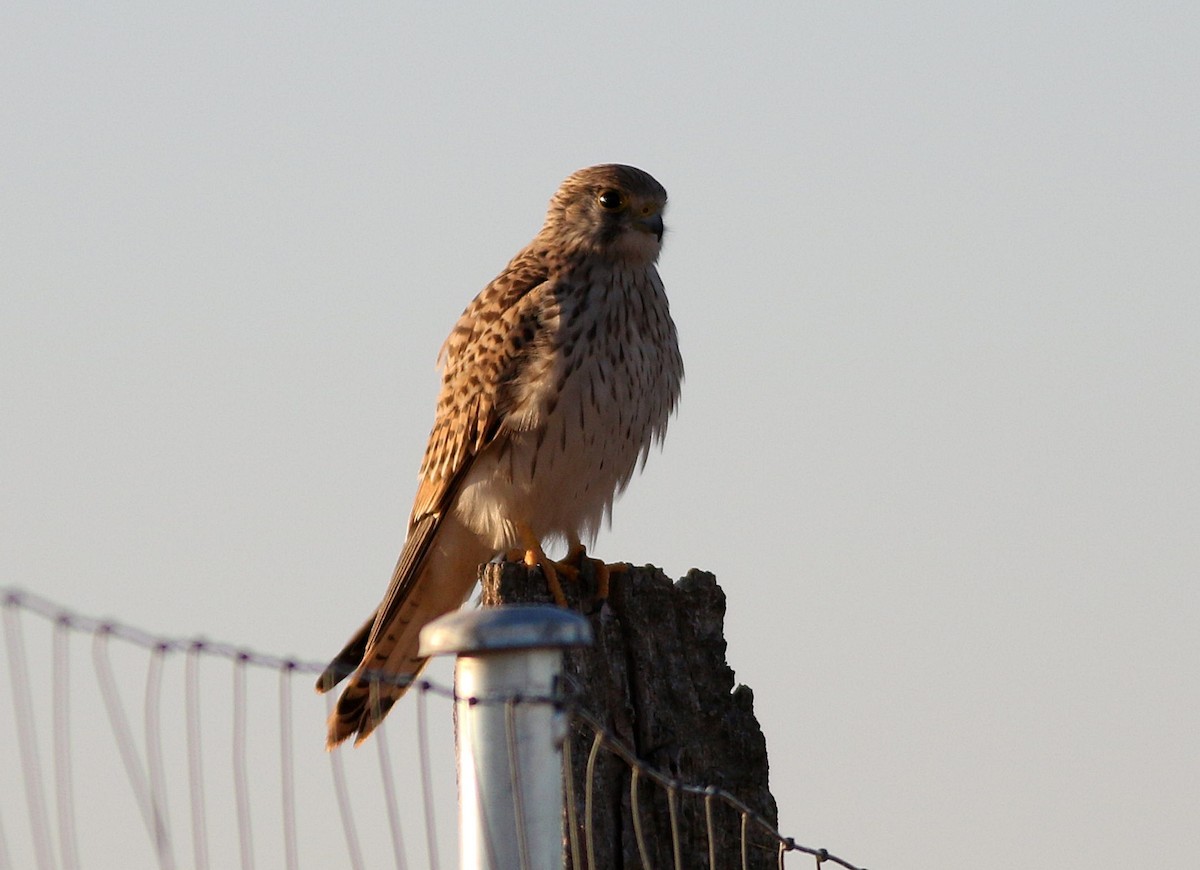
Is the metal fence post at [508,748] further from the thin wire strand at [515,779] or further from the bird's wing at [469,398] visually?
the bird's wing at [469,398]

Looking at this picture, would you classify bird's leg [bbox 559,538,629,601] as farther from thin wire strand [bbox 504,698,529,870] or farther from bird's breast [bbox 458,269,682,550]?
thin wire strand [bbox 504,698,529,870]

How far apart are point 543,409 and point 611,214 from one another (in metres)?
0.87

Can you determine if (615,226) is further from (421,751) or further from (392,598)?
(421,751)

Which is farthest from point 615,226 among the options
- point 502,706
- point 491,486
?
point 502,706

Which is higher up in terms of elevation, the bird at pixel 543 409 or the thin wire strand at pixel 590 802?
the bird at pixel 543 409

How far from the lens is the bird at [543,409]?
6059 mm

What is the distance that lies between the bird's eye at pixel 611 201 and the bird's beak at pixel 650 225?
0.09 m

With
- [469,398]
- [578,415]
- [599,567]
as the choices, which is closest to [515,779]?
[599,567]

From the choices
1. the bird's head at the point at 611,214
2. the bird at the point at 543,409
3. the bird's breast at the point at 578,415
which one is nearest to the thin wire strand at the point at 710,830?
the bird at the point at 543,409

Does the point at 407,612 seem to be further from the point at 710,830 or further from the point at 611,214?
the point at 710,830

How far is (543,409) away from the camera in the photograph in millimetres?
6062

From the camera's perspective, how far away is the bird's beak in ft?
21.4

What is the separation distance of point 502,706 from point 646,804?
1.36 metres

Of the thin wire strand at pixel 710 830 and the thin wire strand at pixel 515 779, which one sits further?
the thin wire strand at pixel 710 830
